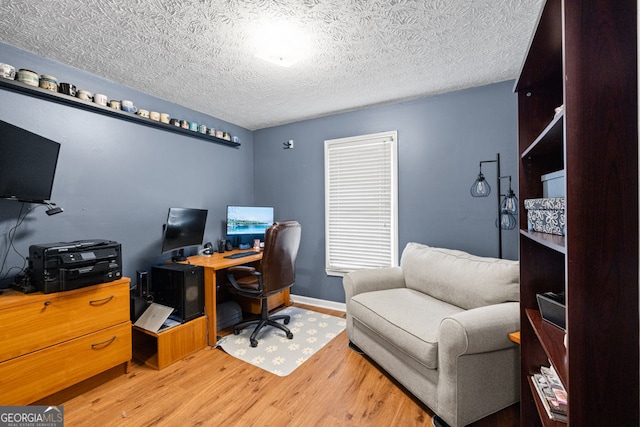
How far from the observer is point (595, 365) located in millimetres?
637

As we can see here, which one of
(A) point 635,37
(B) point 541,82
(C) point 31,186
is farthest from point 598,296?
(C) point 31,186

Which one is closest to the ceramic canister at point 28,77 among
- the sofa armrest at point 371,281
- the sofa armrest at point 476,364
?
the sofa armrest at point 371,281

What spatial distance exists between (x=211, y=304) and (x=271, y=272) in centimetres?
64

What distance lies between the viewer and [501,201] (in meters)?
2.55

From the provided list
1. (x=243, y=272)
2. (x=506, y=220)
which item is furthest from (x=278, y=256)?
(x=506, y=220)

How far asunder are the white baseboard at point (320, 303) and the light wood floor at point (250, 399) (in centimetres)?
113

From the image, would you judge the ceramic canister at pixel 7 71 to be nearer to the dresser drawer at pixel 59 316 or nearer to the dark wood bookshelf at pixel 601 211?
the dresser drawer at pixel 59 316

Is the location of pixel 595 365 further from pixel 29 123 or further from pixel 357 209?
pixel 29 123

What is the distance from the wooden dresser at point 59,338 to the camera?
5.20 ft

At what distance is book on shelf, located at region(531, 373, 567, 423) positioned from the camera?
1.01 metres

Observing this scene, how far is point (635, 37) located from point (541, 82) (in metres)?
0.78

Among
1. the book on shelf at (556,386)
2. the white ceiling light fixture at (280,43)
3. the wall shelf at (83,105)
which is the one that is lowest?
the book on shelf at (556,386)

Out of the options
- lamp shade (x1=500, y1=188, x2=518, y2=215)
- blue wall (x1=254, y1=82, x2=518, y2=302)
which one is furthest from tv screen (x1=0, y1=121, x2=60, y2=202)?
lamp shade (x1=500, y1=188, x2=518, y2=215)

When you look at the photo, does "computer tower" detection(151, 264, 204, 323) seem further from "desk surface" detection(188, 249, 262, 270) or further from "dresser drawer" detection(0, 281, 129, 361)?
"dresser drawer" detection(0, 281, 129, 361)
